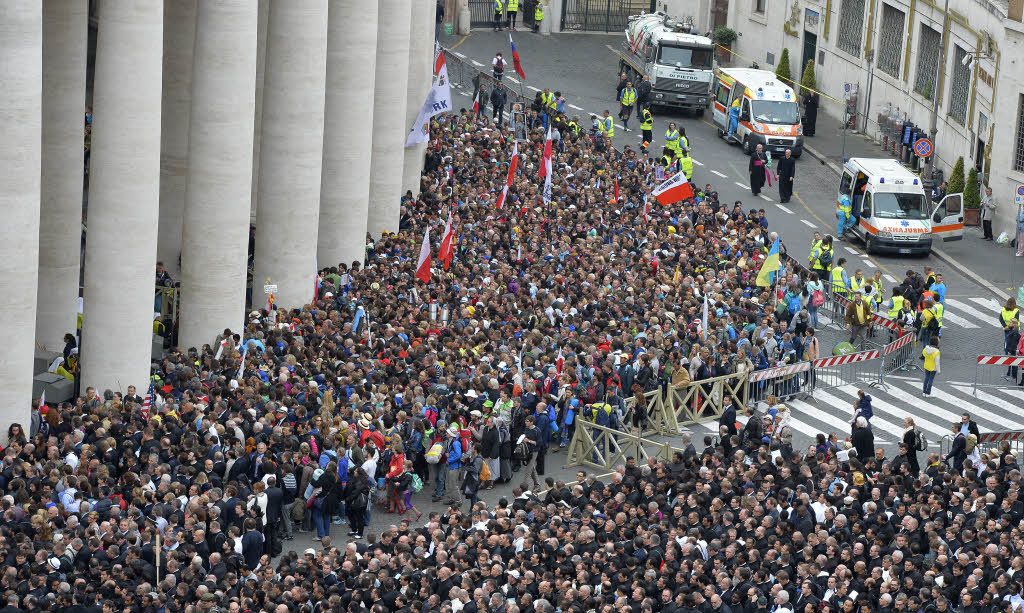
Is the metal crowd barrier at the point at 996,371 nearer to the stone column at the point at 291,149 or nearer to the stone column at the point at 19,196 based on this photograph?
the stone column at the point at 291,149

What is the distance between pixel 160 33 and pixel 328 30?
9843 millimetres

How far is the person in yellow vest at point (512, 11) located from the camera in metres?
82.3

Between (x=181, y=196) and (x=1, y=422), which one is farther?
(x=181, y=196)

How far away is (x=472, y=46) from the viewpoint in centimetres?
7888

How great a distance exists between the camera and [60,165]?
41219 millimetres

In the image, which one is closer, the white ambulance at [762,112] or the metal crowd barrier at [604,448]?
the metal crowd barrier at [604,448]

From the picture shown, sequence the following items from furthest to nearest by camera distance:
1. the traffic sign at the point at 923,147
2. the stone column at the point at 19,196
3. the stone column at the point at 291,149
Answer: the traffic sign at the point at 923,147
the stone column at the point at 291,149
the stone column at the point at 19,196

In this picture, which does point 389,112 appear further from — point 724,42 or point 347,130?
point 724,42

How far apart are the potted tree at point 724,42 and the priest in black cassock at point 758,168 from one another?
72.8 ft

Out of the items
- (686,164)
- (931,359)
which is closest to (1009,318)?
(931,359)

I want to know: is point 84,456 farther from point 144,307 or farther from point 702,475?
point 702,475

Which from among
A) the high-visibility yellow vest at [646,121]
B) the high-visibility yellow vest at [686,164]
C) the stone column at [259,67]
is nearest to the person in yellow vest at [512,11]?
the high-visibility yellow vest at [646,121]

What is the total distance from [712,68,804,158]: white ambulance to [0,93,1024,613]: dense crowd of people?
17949 millimetres

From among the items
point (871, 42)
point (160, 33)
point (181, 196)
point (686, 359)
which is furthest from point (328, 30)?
point (871, 42)
